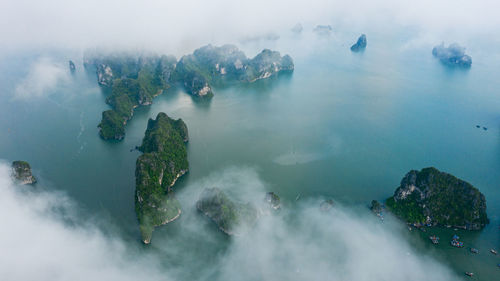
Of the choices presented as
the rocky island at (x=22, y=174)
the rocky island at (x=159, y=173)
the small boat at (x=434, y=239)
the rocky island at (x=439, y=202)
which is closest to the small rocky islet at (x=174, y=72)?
the rocky island at (x=159, y=173)

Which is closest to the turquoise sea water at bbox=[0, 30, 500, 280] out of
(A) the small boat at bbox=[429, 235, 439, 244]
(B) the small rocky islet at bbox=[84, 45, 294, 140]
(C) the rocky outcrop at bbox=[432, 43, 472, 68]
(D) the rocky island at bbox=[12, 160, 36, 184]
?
(A) the small boat at bbox=[429, 235, 439, 244]

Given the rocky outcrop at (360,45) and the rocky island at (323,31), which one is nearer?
the rocky outcrop at (360,45)

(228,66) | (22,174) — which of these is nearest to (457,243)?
(22,174)

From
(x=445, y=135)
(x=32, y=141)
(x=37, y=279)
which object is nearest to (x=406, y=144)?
(x=445, y=135)

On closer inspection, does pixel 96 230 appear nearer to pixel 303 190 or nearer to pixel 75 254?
pixel 75 254

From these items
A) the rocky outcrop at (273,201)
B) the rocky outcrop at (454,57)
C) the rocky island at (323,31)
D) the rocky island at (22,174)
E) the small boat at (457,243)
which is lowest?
the small boat at (457,243)

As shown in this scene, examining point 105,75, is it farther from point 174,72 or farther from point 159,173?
point 159,173

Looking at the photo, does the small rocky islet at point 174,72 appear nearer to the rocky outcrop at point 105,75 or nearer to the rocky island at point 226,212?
the rocky outcrop at point 105,75
